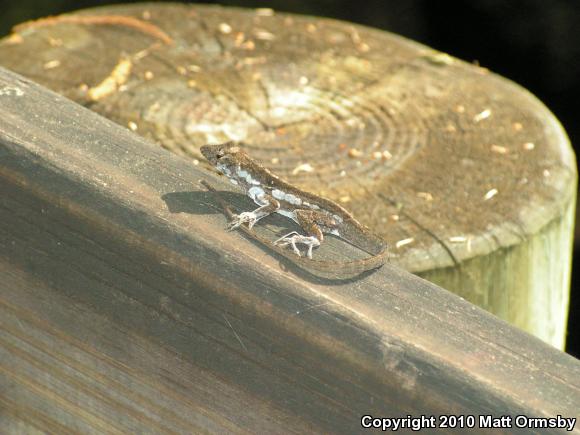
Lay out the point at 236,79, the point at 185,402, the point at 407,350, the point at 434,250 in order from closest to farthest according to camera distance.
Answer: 1. the point at 407,350
2. the point at 185,402
3. the point at 434,250
4. the point at 236,79

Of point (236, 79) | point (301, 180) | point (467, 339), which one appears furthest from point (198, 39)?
point (467, 339)

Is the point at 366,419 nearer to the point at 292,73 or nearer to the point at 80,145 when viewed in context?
the point at 80,145

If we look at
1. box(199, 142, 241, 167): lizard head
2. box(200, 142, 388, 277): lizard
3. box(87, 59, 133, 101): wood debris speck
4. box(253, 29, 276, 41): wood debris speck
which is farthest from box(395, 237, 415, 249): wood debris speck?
box(253, 29, 276, 41): wood debris speck

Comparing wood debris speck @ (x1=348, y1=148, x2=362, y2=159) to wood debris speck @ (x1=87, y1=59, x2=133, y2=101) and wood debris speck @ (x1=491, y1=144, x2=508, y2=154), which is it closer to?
wood debris speck @ (x1=491, y1=144, x2=508, y2=154)

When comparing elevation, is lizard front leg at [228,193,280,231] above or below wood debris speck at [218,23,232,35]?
above

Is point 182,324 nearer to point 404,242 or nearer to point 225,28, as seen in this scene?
point 404,242

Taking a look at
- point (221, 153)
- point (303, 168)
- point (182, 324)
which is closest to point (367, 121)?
point (303, 168)

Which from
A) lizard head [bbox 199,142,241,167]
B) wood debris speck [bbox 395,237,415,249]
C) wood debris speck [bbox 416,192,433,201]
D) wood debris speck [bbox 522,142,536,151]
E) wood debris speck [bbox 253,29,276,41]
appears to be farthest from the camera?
wood debris speck [bbox 253,29,276,41]
